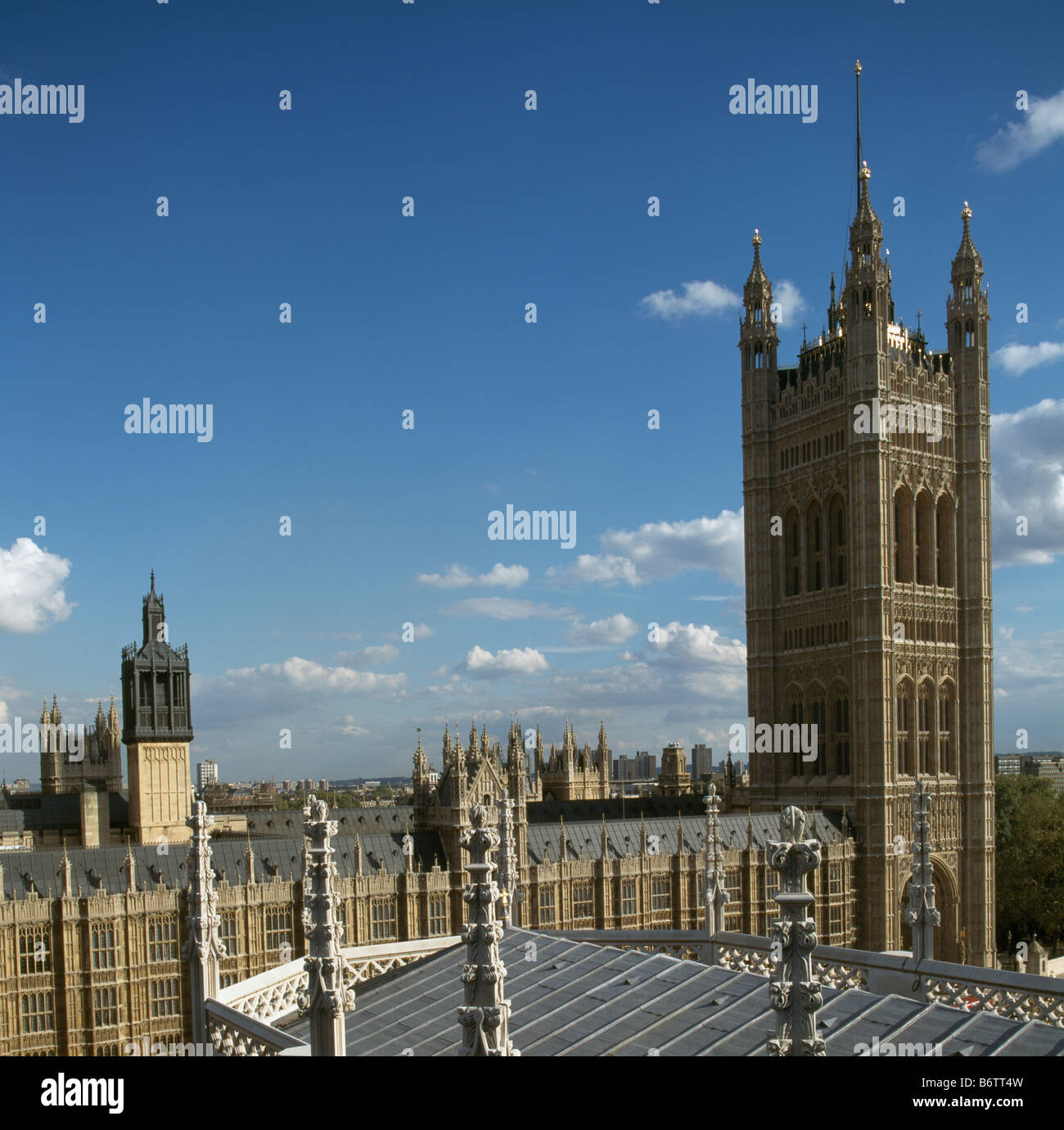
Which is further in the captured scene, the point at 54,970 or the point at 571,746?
the point at 571,746

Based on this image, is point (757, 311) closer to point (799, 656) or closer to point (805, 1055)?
point (799, 656)

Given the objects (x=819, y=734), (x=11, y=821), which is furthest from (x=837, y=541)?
(x=11, y=821)

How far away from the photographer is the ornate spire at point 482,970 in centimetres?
936

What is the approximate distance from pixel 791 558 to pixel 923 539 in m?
9.10

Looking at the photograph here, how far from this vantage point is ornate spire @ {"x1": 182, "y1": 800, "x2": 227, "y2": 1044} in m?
14.4

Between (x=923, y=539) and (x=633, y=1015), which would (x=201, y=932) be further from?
(x=923, y=539)

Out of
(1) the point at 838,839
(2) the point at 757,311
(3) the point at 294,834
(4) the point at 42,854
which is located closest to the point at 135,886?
(4) the point at 42,854

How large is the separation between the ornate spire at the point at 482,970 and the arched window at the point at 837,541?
69.4m

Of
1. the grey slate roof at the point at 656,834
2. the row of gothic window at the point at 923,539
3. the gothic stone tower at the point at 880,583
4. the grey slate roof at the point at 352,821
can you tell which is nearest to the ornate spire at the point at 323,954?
the grey slate roof at the point at 352,821

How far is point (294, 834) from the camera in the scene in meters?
63.5

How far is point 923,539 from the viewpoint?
7750 centimetres

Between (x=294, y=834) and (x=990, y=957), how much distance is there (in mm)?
45167

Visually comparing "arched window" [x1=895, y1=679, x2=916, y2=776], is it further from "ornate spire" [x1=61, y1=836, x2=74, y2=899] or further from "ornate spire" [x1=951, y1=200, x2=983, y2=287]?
"ornate spire" [x1=61, y1=836, x2=74, y2=899]
